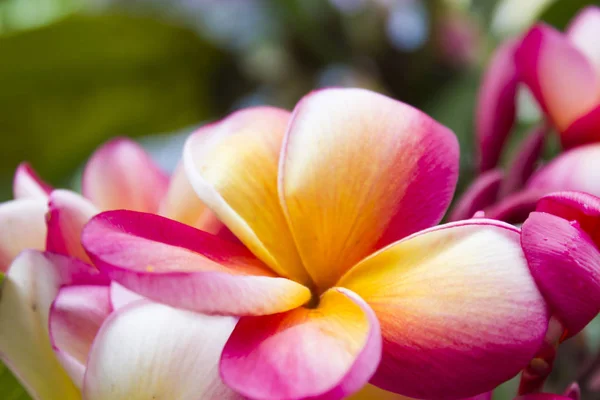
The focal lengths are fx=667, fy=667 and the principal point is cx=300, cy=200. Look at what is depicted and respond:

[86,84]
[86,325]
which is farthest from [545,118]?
[86,84]

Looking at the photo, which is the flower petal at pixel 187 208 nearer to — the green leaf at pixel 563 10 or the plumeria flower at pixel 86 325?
the plumeria flower at pixel 86 325

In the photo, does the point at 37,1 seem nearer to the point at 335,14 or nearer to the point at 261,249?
the point at 335,14

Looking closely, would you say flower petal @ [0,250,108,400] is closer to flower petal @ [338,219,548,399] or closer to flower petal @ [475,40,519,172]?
flower petal @ [338,219,548,399]

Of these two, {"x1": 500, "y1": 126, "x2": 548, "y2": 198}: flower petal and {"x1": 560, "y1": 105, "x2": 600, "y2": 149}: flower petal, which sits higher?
{"x1": 560, "y1": 105, "x2": 600, "y2": 149}: flower petal

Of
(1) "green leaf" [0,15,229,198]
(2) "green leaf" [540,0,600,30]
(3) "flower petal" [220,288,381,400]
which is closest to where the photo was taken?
(3) "flower petal" [220,288,381,400]

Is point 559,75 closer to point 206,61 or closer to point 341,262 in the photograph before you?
point 341,262

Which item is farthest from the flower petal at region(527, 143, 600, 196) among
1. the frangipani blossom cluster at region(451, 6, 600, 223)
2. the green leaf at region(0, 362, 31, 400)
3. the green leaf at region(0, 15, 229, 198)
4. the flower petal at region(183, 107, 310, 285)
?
→ the green leaf at region(0, 15, 229, 198)
